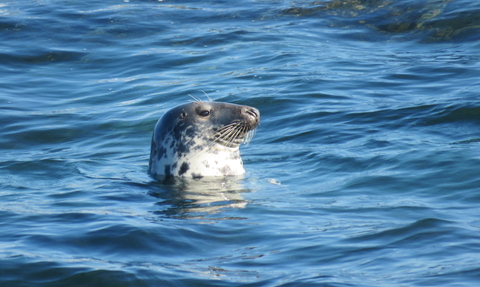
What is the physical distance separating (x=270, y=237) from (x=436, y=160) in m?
3.53

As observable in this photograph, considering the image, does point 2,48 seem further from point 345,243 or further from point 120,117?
point 345,243

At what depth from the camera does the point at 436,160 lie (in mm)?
8969

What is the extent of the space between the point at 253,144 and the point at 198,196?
3.50 meters

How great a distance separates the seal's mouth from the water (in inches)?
18.2

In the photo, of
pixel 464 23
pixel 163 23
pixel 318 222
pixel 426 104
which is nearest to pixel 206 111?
pixel 318 222

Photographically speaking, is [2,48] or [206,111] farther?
[2,48]

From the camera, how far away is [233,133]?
880cm

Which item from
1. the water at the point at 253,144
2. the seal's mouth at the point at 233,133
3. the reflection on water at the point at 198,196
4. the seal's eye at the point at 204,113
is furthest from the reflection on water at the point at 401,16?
the reflection on water at the point at 198,196

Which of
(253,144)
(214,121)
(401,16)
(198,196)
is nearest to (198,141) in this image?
(214,121)

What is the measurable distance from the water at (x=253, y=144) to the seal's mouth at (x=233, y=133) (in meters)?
0.46

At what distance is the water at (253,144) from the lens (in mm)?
5484

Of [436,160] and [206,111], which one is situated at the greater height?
[206,111]

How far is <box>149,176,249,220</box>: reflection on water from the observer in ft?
24.0

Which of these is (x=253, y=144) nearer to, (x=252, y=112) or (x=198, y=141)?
(x=198, y=141)
